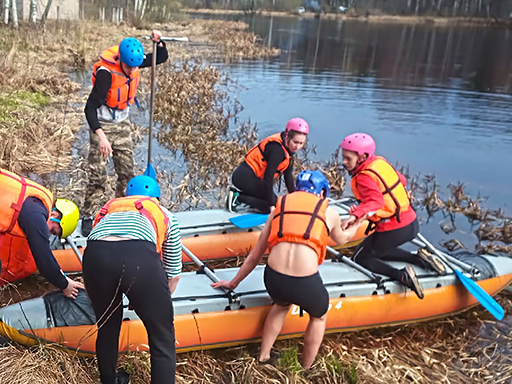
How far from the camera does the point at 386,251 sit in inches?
191

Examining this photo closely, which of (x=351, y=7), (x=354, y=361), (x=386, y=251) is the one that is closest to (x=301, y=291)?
(x=354, y=361)

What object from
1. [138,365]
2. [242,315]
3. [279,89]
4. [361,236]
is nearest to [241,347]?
[242,315]

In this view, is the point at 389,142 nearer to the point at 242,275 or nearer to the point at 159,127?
the point at 159,127

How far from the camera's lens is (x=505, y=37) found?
34.8m

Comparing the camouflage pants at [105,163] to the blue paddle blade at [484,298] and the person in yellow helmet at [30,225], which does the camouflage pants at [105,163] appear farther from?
the blue paddle blade at [484,298]

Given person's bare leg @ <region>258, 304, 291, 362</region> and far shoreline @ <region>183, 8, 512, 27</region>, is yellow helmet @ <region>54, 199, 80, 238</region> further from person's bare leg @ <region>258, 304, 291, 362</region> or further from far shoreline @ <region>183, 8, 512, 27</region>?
far shoreline @ <region>183, 8, 512, 27</region>

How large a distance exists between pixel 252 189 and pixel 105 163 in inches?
68.1

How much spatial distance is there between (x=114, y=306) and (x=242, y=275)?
1369mm

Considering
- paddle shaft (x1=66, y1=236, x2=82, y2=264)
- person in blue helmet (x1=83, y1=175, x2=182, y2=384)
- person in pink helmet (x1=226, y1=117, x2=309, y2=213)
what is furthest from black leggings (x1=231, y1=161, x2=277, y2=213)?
person in blue helmet (x1=83, y1=175, x2=182, y2=384)

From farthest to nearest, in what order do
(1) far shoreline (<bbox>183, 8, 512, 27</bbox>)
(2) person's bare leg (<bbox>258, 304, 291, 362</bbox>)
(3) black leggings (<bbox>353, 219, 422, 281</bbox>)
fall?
(1) far shoreline (<bbox>183, 8, 512, 27</bbox>), (3) black leggings (<bbox>353, 219, 422, 281</bbox>), (2) person's bare leg (<bbox>258, 304, 291, 362</bbox>)

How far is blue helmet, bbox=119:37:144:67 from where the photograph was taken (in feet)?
17.3

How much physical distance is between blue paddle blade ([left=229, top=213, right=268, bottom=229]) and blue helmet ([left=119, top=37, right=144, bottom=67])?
2.00 m

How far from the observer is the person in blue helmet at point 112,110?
17.5 feet

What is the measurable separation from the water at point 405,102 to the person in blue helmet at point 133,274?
6.80 metres
